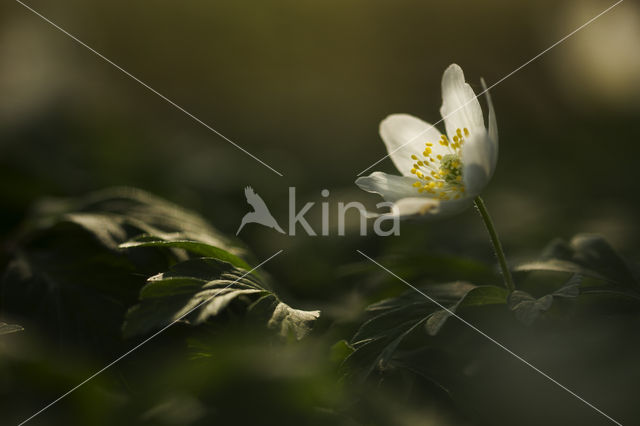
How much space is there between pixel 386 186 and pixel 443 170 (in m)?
0.10

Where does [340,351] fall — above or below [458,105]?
below

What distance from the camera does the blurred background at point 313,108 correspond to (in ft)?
3.80

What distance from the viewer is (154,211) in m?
0.88

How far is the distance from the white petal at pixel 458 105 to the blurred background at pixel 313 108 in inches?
7.4

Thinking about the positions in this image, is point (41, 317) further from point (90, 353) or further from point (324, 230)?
point (324, 230)

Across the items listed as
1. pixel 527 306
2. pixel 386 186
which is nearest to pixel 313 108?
pixel 386 186

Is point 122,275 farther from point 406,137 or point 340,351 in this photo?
point 406,137

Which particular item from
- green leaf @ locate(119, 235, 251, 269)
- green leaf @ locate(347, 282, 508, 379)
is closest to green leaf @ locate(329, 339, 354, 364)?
green leaf @ locate(347, 282, 508, 379)

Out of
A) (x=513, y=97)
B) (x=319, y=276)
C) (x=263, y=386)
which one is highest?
(x=513, y=97)

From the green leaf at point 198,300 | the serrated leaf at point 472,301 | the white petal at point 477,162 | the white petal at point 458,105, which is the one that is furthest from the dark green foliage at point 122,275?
the white petal at point 458,105

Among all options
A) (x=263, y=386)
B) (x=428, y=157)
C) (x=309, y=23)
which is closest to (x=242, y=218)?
(x=428, y=157)

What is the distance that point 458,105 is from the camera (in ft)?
2.47

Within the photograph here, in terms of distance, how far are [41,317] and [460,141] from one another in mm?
624

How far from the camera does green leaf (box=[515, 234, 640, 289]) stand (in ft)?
2.12
